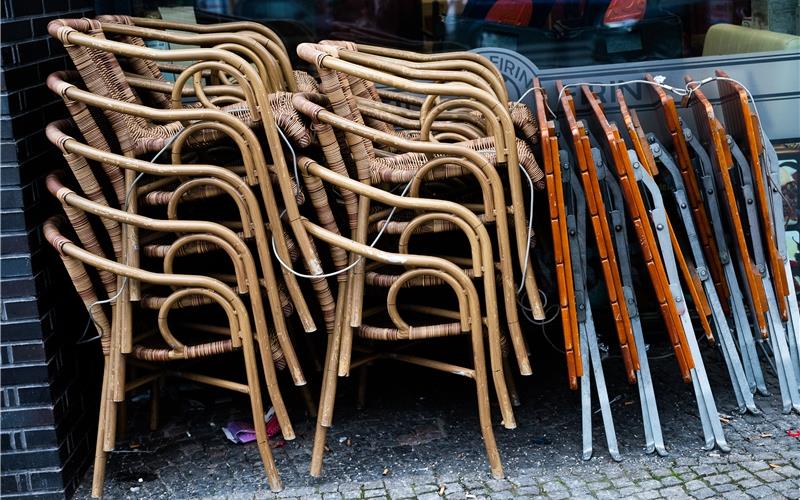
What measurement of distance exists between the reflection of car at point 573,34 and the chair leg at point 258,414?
196 centimetres

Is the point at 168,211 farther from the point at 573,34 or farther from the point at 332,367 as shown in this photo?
the point at 573,34

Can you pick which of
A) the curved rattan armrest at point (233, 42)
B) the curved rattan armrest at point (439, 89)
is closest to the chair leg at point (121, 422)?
the curved rattan armrest at point (233, 42)

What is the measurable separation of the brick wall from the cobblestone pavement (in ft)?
0.87

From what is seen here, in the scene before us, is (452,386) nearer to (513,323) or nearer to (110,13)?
(513,323)

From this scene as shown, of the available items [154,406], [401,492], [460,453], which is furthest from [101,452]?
[460,453]

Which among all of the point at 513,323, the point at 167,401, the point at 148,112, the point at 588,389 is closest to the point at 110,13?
the point at 148,112

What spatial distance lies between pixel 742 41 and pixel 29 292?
10.8 ft

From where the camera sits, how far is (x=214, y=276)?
3.62 meters

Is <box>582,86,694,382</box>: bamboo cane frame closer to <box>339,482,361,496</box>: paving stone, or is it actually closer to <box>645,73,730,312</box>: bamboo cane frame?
<box>645,73,730,312</box>: bamboo cane frame

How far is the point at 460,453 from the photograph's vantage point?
12.4 feet

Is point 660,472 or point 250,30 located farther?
point 250,30

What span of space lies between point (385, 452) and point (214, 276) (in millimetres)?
956

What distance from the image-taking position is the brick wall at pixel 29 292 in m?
3.44

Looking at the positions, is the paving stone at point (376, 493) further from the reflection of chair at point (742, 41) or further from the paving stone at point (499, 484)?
the reflection of chair at point (742, 41)
